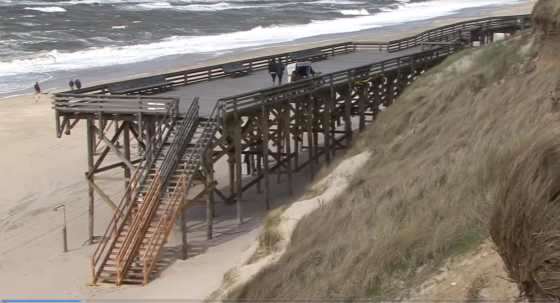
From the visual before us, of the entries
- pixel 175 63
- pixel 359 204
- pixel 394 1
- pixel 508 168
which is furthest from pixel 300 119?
pixel 394 1

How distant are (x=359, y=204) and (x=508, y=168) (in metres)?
6.21

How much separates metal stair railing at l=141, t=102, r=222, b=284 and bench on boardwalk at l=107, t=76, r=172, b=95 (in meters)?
3.47

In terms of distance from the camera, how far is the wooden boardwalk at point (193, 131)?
646 inches

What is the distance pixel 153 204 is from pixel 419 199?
21.3 feet

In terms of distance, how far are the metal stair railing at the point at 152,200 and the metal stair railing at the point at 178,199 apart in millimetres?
246

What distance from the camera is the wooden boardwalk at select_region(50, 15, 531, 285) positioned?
53.8 ft

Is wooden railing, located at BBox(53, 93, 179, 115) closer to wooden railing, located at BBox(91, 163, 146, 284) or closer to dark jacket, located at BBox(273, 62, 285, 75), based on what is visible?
wooden railing, located at BBox(91, 163, 146, 284)

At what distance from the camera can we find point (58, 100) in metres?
18.7

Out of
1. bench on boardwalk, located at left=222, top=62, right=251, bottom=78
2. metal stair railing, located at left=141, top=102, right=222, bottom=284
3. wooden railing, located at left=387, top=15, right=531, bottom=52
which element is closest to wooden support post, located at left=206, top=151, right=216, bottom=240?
metal stair railing, located at left=141, top=102, right=222, bottom=284

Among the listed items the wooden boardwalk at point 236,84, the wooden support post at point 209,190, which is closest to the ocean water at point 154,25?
the wooden boardwalk at point 236,84

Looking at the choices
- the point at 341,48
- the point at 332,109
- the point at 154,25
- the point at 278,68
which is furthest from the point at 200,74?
the point at 154,25

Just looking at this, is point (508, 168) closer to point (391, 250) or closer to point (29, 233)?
point (391, 250)

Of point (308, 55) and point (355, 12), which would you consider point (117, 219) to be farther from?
point (355, 12)

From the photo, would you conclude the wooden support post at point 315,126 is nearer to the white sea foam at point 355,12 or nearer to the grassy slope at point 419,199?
the grassy slope at point 419,199
